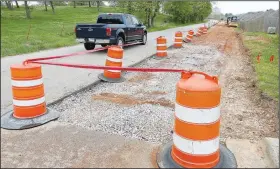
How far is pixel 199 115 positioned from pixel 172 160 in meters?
0.76

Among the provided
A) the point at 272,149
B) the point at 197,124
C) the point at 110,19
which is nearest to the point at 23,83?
the point at 197,124

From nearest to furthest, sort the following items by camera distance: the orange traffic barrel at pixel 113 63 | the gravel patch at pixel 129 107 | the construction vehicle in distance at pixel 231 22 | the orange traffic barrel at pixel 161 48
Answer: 1. the gravel patch at pixel 129 107
2. the orange traffic barrel at pixel 113 63
3. the orange traffic barrel at pixel 161 48
4. the construction vehicle in distance at pixel 231 22

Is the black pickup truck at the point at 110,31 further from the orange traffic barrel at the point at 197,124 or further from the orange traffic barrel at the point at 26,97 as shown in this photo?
the orange traffic barrel at the point at 197,124

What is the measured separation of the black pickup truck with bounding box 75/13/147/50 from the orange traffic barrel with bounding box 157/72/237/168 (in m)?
9.53

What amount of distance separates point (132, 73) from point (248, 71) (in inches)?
171

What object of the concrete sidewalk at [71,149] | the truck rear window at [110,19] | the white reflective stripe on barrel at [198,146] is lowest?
the concrete sidewalk at [71,149]

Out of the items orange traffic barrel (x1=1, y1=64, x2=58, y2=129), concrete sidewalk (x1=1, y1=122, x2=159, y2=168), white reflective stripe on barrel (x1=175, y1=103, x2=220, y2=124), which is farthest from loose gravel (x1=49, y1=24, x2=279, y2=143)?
white reflective stripe on barrel (x1=175, y1=103, x2=220, y2=124)

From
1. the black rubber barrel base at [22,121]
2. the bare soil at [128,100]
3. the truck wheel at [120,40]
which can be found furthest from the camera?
the truck wheel at [120,40]

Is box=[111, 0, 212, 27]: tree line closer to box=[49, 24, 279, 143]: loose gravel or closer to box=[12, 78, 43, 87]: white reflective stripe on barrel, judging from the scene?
box=[49, 24, 279, 143]: loose gravel

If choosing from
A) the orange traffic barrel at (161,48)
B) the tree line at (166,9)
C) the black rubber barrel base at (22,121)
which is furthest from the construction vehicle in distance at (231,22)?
the black rubber barrel base at (22,121)

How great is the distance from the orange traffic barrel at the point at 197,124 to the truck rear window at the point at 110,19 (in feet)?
36.7

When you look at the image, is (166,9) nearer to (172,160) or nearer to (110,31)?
(110,31)

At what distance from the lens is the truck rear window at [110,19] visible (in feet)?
46.6

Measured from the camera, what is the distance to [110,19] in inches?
563
